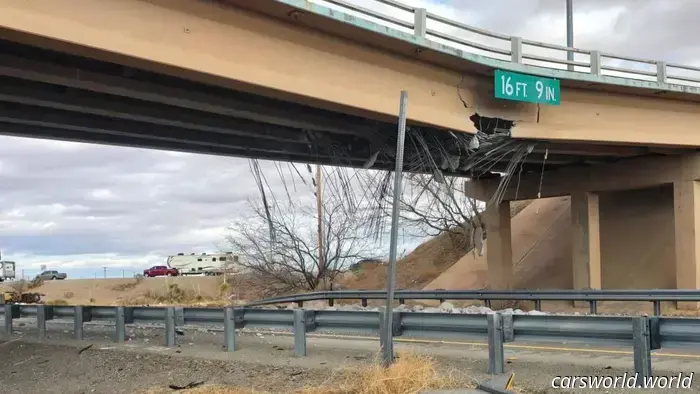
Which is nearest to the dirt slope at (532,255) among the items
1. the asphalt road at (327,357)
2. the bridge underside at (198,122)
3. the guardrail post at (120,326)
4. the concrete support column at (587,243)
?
the concrete support column at (587,243)

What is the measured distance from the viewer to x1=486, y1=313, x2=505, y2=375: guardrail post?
8.13 metres

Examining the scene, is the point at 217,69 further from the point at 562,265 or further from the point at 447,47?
the point at 562,265

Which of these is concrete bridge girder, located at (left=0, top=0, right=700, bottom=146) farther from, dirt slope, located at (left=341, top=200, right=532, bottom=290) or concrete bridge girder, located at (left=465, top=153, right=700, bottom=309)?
dirt slope, located at (left=341, top=200, right=532, bottom=290)

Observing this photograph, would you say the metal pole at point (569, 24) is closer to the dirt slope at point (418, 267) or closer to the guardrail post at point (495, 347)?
the guardrail post at point (495, 347)

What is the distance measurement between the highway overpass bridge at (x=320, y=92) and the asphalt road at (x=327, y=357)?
459cm

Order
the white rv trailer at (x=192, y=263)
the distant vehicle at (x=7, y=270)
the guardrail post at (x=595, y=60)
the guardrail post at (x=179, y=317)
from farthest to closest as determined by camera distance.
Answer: the white rv trailer at (x=192, y=263)
the distant vehicle at (x=7, y=270)
the guardrail post at (x=595, y=60)
the guardrail post at (x=179, y=317)

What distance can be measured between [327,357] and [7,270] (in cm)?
6928

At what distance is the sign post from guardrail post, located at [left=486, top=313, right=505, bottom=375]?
8.82 meters

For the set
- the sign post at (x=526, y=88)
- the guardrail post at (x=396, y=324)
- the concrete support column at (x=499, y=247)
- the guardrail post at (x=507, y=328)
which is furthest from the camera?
the concrete support column at (x=499, y=247)

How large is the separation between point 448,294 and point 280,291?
17280 millimetres

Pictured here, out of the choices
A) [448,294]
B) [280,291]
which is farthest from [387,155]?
[280,291]

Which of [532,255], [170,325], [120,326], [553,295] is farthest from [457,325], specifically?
[532,255]

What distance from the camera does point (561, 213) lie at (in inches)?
1393

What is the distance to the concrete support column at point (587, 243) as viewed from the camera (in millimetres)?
25781
